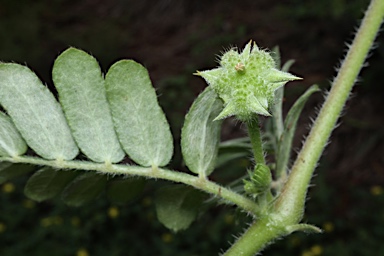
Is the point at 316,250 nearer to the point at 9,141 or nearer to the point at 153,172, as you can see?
the point at 153,172

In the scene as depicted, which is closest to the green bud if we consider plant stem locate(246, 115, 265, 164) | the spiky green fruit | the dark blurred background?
plant stem locate(246, 115, 265, 164)

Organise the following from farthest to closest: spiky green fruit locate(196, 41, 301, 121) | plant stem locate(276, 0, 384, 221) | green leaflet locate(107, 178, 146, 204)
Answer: green leaflet locate(107, 178, 146, 204), plant stem locate(276, 0, 384, 221), spiky green fruit locate(196, 41, 301, 121)

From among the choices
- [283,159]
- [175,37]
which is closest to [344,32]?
[175,37]

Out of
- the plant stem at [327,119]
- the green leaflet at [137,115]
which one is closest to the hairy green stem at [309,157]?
the plant stem at [327,119]

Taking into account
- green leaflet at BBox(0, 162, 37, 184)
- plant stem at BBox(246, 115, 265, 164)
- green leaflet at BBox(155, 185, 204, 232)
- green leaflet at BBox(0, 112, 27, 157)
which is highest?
plant stem at BBox(246, 115, 265, 164)

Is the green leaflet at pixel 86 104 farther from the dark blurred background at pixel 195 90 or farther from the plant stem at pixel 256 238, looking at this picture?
the dark blurred background at pixel 195 90

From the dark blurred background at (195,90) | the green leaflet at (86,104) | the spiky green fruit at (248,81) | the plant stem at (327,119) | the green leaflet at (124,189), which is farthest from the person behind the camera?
the dark blurred background at (195,90)

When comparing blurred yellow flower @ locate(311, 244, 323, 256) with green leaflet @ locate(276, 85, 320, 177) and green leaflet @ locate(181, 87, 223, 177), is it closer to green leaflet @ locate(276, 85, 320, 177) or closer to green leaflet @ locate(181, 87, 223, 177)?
green leaflet @ locate(276, 85, 320, 177)
